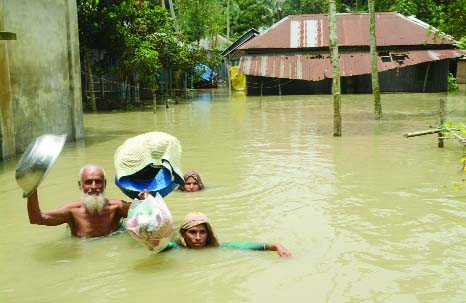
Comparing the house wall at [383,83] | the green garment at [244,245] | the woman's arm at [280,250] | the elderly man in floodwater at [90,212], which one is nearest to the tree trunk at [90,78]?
the house wall at [383,83]

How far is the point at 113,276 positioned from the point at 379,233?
2784 mm

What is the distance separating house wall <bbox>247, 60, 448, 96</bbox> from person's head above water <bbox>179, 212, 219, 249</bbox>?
25.7 meters

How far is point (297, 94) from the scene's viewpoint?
30.9 meters

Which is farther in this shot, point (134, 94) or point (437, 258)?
point (134, 94)

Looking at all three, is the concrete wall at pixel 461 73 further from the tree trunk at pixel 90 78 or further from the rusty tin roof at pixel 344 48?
the tree trunk at pixel 90 78

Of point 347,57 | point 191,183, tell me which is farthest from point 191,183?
point 347,57

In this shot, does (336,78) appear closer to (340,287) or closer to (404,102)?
(340,287)

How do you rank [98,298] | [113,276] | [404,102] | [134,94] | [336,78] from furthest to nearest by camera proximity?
[134,94] < [404,102] < [336,78] < [113,276] < [98,298]

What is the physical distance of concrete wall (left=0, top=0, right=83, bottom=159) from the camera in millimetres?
10727

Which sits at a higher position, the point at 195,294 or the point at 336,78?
the point at 336,78

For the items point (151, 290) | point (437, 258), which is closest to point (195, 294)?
point (151, 290)

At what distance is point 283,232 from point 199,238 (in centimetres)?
120

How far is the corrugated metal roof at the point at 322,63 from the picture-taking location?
94.3 ft

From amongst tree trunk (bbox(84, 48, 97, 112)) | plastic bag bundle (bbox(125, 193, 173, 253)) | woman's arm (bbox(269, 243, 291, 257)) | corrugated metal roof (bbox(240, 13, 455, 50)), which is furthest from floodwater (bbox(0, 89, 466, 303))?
corrugated metal roof (bbox(240, 13, 455, 50))
